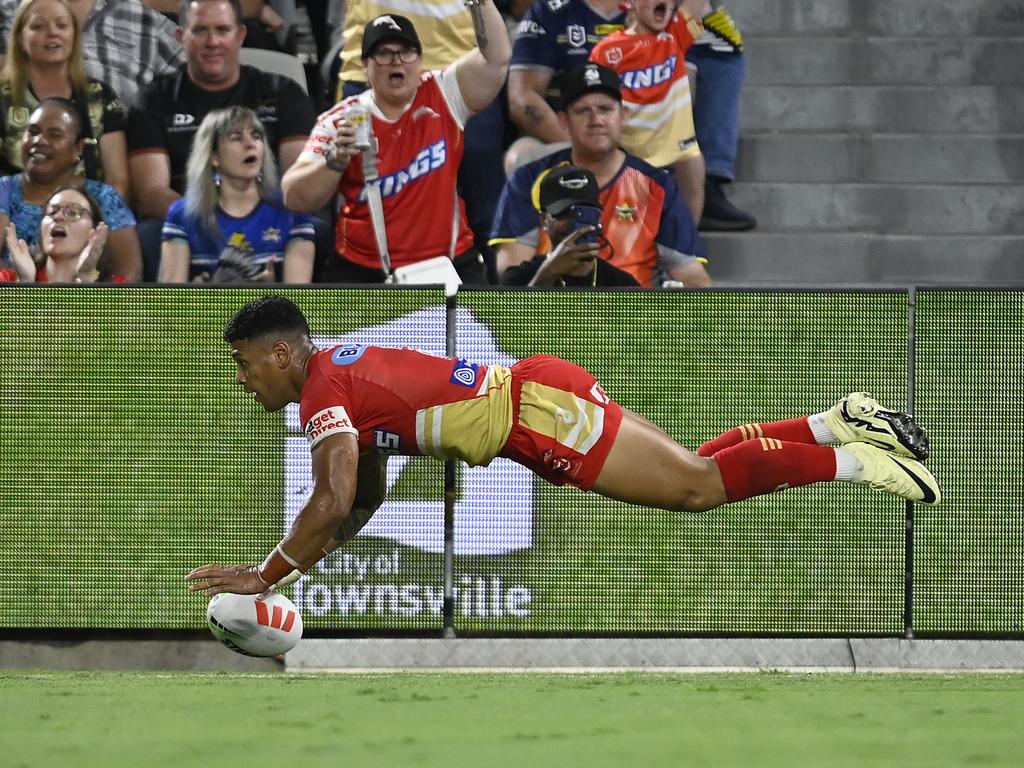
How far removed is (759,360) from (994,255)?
3.83 m

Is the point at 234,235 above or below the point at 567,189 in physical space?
below

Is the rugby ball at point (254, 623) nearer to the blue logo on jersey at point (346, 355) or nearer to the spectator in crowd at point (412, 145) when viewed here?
the blue logo on jersey at point (346, 355)

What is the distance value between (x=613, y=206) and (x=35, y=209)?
3.79 metres

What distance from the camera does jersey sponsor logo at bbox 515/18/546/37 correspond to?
11180 mm

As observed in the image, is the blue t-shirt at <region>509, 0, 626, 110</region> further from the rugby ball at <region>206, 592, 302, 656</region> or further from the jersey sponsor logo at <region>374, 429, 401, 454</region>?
the rugby ball at <region>206, 592, 302, 656</region>

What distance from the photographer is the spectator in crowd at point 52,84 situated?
10781 millimetres

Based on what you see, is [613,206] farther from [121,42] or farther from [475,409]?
[121,42]

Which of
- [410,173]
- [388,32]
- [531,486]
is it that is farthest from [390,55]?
[531,486]

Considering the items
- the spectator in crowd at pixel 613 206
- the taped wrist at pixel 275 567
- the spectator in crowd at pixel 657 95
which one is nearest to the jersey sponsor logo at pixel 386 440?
the taped wrist at pixel 275 567

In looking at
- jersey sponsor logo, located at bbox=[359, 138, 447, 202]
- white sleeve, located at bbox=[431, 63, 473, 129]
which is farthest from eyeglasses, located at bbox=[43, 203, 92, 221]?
white sleeve, located at bbox=[431, 63, 473, 129]

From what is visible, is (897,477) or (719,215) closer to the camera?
(897,477)

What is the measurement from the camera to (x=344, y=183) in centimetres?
1030

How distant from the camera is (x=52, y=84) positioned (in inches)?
429

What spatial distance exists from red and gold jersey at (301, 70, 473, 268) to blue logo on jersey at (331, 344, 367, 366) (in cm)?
290
